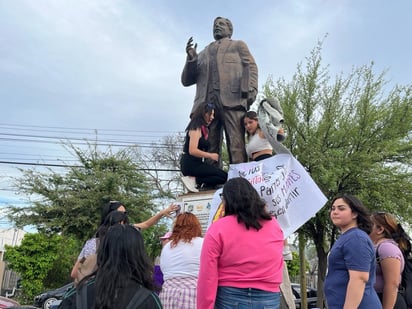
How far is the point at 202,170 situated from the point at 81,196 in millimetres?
13552

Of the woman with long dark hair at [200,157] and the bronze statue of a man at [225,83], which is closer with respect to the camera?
the woman with long dark hair at [200,157]

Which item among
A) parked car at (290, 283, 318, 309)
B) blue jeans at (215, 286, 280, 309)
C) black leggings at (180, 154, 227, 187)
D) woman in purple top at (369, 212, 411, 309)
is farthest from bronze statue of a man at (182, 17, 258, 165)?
parked car at (290, 283, 318, 309)

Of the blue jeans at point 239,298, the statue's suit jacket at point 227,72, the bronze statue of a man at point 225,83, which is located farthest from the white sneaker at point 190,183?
the blue jeans at point 239,298

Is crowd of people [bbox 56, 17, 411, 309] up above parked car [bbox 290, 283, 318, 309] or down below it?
above

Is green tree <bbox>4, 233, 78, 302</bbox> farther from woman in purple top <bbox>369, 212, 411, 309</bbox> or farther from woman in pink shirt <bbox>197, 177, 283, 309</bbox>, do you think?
woman in pink shirt <bbox>197, 177, 283, 309</bbox>

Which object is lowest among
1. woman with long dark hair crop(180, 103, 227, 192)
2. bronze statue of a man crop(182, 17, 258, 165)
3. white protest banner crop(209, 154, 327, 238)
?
white protest banner crop(209, 154, 327, 238)

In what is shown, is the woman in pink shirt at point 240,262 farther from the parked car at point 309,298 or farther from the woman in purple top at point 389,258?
the parked car at point 309,298

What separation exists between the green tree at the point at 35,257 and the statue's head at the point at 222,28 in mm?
13883

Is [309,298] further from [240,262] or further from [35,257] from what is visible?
[240,262]

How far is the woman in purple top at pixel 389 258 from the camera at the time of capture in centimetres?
321

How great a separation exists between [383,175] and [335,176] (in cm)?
188

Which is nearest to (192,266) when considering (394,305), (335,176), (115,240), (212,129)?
(115,240)

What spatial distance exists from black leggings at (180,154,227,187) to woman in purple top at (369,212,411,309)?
2.17m

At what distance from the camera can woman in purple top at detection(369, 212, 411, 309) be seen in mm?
3213
